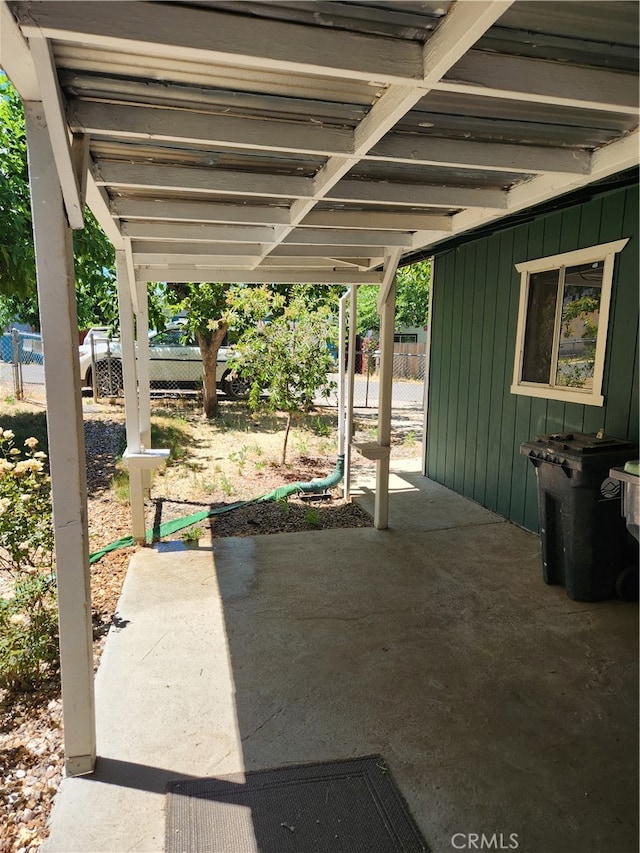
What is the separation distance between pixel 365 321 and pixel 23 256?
1946cm

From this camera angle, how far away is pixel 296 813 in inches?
72.8

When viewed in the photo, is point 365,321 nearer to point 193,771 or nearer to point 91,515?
point 91,515

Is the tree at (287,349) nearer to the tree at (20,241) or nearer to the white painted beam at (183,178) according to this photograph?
the tree at (20,241)

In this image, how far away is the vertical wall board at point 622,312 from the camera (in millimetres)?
3545

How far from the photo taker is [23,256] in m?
4.39

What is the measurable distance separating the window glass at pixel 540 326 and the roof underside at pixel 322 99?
1.60 m

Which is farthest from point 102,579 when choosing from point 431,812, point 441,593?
point 431,812

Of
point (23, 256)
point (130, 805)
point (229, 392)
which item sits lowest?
point (130, 805)

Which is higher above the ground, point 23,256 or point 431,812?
point 23,256

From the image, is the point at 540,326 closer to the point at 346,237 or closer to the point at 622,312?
the point at 622,312

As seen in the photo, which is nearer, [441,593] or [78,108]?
[78,108]

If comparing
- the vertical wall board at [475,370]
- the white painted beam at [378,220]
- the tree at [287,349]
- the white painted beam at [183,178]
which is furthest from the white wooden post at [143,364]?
the vertical wall board at [475,370]

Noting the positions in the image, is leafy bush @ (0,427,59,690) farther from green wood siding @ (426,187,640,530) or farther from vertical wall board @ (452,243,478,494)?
vertical wall board @ (452,243,478,494)

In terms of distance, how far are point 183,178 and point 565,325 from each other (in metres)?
3.19
